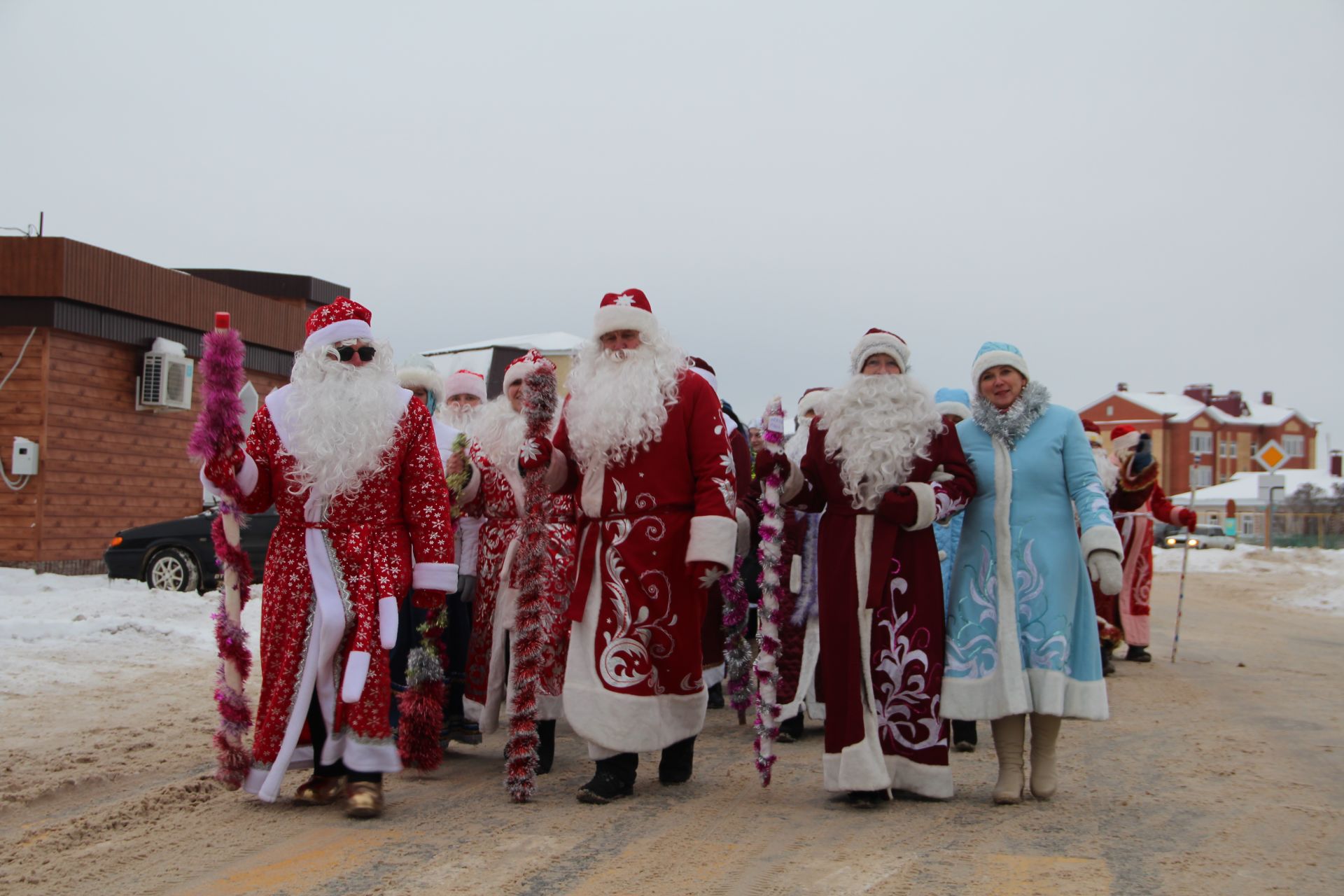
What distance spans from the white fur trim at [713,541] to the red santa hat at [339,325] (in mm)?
1676

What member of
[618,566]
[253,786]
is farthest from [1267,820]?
[253,786]

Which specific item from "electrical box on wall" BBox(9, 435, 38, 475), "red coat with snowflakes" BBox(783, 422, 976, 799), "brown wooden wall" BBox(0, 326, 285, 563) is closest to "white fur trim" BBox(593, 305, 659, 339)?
"red coat with snowflakes" BBox(783, 422, 976, 799)

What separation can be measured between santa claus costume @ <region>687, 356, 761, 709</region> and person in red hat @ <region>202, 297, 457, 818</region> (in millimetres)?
1407

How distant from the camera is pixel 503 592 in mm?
6191

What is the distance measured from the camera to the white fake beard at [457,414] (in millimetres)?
7262

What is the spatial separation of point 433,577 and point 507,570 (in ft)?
3.50

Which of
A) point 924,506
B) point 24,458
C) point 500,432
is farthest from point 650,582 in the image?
point 24,458

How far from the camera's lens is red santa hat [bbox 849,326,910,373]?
18.8ft

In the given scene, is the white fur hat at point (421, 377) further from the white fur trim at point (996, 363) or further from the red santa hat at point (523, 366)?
the white fur trim at point (996, 363)

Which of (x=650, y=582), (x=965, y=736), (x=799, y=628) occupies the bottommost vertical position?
(x=965, y=736)

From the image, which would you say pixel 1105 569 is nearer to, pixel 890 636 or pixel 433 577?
pixel 890 636

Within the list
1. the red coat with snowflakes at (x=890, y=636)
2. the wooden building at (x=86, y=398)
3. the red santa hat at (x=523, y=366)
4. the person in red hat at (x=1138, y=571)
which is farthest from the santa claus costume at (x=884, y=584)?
the wooden building at (x=86, y=398)

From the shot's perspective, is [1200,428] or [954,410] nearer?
[954,410]

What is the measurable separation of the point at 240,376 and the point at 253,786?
A: 1688mm
